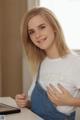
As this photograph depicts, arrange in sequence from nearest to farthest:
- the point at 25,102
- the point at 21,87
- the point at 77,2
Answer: the point at 25,102 → the point at 77,2 → the point at 21,87

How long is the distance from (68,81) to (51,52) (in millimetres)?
210

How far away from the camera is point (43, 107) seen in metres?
1.53

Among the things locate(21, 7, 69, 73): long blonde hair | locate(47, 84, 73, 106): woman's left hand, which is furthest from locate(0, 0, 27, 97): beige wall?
locate(47, 84, 73, 106): woman's left hand

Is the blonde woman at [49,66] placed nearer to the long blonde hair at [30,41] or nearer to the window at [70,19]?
the long blonde hair at [30,41]

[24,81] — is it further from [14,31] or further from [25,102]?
[25,102]

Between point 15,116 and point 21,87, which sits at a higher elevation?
point 15,116

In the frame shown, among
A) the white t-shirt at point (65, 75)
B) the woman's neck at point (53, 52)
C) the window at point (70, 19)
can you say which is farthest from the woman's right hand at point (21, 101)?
the window at point (70, 19)

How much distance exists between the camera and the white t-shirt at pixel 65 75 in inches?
58.6

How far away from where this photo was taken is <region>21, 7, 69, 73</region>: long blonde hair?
62.8 inches

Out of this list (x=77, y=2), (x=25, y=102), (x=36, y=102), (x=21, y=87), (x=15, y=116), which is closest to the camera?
(x=15, y=116)

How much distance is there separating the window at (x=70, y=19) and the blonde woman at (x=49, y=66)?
79 centimetres

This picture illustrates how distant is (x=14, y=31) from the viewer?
2629 millimetres

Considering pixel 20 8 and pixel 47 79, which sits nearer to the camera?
pixel 47 79

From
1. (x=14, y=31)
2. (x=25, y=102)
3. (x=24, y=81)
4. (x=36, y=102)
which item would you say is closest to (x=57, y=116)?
(x=36, y=102)
